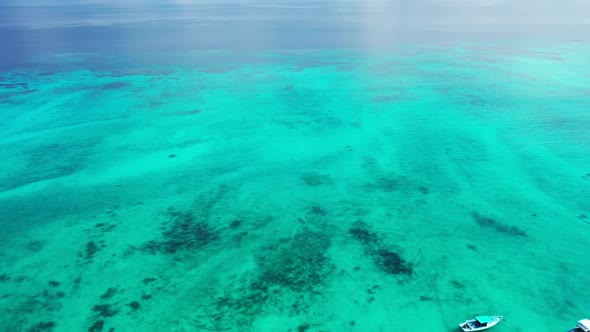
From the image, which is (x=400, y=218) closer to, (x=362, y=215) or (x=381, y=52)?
(x=362, y=215)

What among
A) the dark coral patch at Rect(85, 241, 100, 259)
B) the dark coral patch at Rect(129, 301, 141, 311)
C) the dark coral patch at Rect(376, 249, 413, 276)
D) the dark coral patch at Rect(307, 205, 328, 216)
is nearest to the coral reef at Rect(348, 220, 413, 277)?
the dark coral patch at Rect(376, 249, 413, 276)

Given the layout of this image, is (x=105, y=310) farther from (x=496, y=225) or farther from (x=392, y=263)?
(x=496, y=225)

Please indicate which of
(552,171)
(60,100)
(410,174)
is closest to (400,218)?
(410,174)

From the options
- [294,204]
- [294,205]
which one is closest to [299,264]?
[294,205]

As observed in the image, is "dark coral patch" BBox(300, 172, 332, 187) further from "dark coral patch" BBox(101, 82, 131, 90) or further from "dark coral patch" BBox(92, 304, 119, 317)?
"dark coral patch" BBox(101, 82, 131, 90)

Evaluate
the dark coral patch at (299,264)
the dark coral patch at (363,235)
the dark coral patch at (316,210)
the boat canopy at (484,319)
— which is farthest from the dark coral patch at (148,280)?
the boat canopy at (484,319)

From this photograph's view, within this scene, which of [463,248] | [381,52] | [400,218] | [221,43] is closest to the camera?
[463,248]
